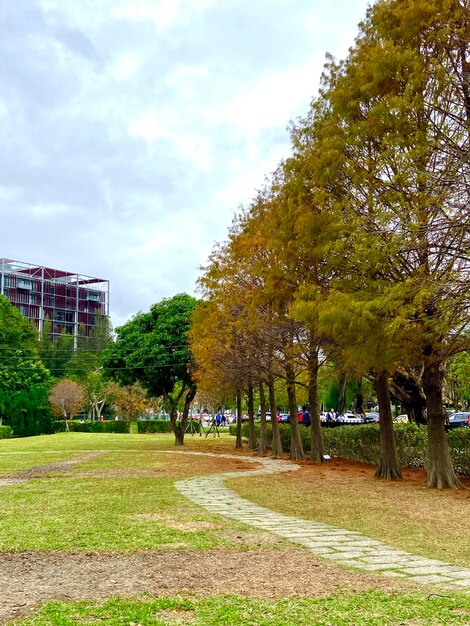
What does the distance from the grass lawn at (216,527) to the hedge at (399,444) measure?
1.39 m

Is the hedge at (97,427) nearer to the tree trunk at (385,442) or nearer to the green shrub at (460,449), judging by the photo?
the tree trunk at (385,442)

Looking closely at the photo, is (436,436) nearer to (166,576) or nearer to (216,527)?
(216,527)

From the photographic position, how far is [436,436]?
44.5ft

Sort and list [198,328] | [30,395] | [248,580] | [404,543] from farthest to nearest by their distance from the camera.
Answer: [30,395]
[198,328]
[404,543]
[248,580]

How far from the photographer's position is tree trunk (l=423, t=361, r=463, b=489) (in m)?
13.4

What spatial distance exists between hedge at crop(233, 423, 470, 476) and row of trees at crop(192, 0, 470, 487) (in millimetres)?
2225

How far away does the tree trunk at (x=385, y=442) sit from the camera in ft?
50.1

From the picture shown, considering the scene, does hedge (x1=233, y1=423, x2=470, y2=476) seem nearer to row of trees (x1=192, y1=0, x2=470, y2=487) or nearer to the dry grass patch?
the dry grass patch

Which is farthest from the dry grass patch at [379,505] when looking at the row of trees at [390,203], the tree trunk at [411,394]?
the tree trunk at [411,394]

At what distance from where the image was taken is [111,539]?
677cm

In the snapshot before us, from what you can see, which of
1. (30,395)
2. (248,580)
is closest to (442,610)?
(248,580)

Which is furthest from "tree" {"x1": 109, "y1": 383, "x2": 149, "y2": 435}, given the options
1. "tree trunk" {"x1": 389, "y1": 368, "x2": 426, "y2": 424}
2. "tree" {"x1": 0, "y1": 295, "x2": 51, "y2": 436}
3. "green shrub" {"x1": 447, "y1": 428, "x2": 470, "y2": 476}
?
"green shrub" {"x1": 447, "y1": 428, "x2": 470, "y2": 476}

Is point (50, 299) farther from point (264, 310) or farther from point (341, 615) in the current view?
point (341, 615)

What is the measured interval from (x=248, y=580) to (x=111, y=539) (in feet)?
7.76
